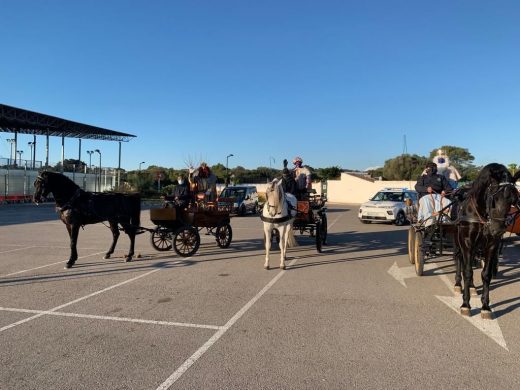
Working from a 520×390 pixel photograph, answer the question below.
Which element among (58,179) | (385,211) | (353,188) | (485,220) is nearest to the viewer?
(485,220)

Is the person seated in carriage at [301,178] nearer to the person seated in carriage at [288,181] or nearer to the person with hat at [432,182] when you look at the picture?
the person seated in carriage at [288,181]

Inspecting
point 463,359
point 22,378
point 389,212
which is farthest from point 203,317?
point 389,212

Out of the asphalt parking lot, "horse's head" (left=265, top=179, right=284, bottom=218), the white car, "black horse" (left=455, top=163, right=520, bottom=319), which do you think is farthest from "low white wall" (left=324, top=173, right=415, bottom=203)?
"black horse" (left=455, top=163, right=520, bottom=319)

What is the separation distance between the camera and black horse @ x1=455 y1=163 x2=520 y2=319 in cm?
483

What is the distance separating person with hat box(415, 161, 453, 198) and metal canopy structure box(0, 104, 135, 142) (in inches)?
1526

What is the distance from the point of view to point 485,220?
17.5 ft

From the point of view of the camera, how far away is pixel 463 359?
4.11 m

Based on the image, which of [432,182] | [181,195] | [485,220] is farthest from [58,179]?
[485,220]

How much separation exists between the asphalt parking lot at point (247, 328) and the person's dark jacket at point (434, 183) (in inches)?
67.2

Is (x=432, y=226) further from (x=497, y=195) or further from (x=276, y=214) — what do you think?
(x=276, y=214)

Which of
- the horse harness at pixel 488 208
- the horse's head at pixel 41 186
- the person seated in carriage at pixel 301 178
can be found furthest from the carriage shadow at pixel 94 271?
the horse harness at pixel 488 208

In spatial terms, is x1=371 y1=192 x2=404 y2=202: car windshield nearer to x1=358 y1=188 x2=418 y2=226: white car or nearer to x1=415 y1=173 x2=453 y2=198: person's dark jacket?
x1=358 y1=188 x2=418 y2=226: white car

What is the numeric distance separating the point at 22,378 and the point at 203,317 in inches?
87.9

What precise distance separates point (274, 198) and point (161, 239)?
4.04 metres
